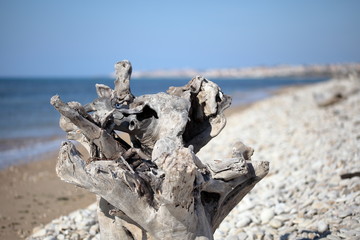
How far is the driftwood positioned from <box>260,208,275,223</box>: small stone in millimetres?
2125

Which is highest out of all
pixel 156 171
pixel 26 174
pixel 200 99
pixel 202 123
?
pixel 200 99

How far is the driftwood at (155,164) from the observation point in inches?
101

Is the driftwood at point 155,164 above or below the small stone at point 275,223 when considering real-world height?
above

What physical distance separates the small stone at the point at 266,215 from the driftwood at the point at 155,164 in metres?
2.12

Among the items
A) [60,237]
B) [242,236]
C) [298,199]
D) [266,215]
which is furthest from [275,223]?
[60,237]

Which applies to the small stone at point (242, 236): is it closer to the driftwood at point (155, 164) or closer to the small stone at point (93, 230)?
the driftwood at point (155, 164)

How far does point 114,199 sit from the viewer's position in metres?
2.61

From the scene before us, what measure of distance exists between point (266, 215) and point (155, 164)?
3.13m

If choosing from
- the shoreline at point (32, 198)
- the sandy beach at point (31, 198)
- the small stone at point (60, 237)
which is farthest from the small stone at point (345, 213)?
the sandy beach at point (31, 198)

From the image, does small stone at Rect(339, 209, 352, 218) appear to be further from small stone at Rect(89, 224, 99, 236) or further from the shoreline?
the shoreline

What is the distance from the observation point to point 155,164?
9.10 feet

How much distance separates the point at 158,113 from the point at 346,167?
4.98 meters

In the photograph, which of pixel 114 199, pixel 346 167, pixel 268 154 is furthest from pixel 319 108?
pixel 114 199

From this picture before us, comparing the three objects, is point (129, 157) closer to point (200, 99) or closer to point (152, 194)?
point (152, 194)
